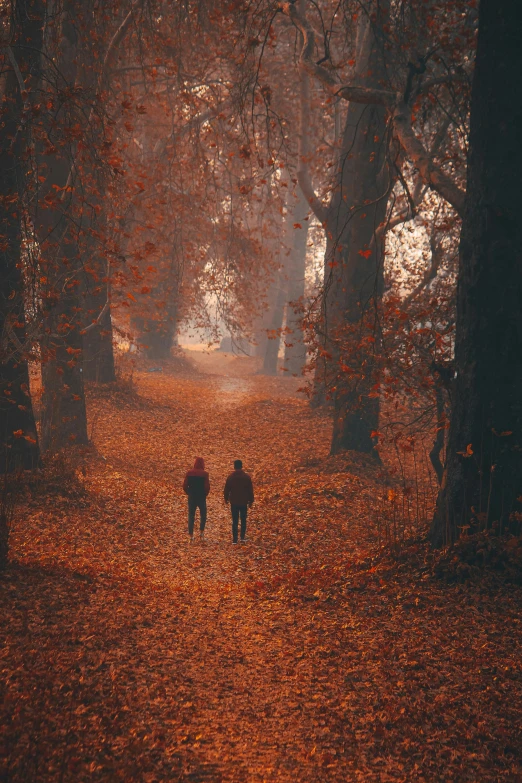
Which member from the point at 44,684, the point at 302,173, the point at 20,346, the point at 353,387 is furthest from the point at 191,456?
the point at 44,684

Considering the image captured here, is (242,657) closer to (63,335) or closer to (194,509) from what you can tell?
(194,509)

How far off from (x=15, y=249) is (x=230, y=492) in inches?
201

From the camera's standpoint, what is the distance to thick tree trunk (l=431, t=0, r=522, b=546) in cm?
644

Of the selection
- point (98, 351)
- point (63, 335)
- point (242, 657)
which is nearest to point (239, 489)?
point (242, 657)

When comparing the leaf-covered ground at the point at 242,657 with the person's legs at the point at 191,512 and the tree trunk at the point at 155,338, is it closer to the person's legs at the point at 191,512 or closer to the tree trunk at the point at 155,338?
the person's legs at the point at 191,512

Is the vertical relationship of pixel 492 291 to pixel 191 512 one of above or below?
above

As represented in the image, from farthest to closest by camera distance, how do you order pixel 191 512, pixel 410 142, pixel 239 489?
pixel 191 512, pixel 239 489, pixel 410 142

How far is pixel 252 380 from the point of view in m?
32.5

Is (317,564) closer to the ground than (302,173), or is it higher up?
closer to the ground

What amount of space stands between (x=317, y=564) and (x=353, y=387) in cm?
481

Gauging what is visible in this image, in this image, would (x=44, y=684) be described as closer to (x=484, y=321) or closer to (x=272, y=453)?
(x=484, y=321)

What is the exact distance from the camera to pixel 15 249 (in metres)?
9.50

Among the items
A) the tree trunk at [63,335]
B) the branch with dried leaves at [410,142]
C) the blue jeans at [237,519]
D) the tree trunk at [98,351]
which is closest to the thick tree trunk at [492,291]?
the branch with dried leaves at [410,142]

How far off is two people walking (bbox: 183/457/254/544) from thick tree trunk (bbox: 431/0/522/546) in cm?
365
